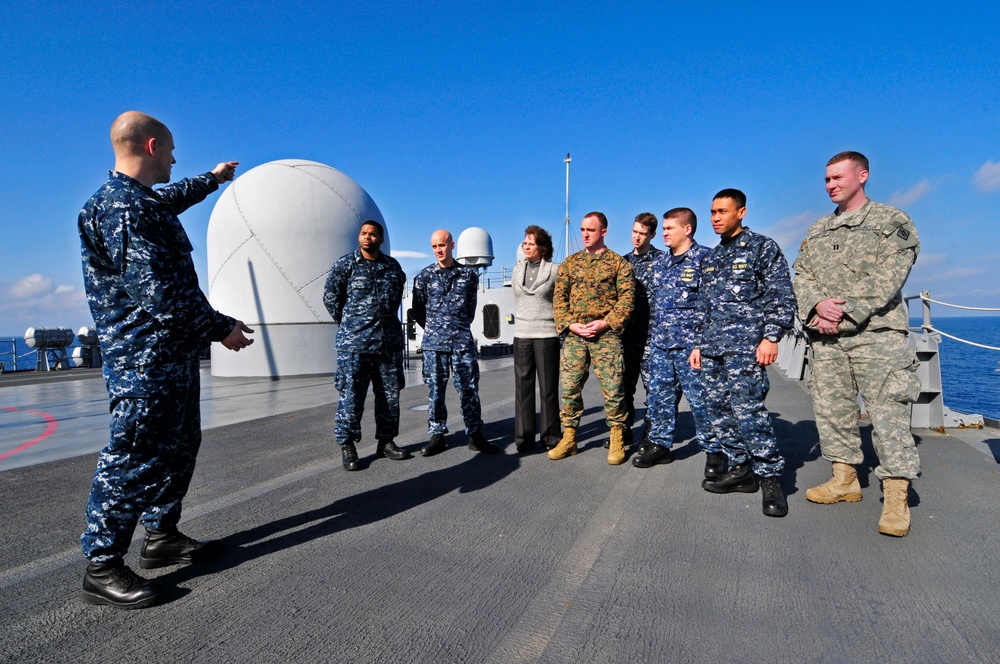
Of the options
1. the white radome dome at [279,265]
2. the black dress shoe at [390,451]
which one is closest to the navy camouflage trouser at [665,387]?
the black dress shoe at [390,451]

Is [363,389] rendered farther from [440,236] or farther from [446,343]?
[440,236]

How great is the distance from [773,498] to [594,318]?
1.75 m

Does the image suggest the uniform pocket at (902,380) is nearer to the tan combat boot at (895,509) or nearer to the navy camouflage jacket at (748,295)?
the tan combat boot at (895,509)

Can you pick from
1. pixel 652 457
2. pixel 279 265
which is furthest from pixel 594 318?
pixel 279 265

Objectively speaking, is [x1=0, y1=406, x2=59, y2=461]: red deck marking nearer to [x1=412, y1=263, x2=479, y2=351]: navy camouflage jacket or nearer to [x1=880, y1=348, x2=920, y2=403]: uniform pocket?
[x1=412, y1=263, x2=479, y2=351]: navy camouflage jacket

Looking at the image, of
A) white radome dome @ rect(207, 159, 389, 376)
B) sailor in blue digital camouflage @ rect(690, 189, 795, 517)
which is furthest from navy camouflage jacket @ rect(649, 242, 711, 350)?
white radome dome @ rect(207, 159, 389, 376)

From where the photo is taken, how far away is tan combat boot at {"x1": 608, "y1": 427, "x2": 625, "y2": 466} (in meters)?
4.00

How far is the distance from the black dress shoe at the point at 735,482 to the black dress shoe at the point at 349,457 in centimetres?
246

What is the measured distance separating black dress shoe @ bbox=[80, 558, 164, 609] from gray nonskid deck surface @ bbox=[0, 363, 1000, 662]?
1.9 inches

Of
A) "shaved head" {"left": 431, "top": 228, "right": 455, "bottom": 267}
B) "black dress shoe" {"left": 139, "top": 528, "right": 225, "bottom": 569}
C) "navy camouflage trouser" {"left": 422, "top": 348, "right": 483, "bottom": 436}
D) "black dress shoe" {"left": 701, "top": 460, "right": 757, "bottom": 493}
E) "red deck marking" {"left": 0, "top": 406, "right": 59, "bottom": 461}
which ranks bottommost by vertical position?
"black dress shoe" {"left": 701, "top": 460, "right": 757, "bottom": 493}

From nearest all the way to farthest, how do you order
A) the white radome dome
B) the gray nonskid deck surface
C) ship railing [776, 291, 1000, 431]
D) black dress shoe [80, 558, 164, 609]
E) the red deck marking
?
the gray nonskid deck surface → black dress shoe [80, 558, 164, 609] → ship railing [776, 291, 1000, 431] → the red deck marking → the white radome dome

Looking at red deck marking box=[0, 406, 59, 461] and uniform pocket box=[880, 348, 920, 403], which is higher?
uniform pocket box=[880, 348, 920, 403]

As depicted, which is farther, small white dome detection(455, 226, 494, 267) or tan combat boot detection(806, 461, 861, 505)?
small white dome detection(455, 226, 494, 267)

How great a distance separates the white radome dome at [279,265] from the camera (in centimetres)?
1195
